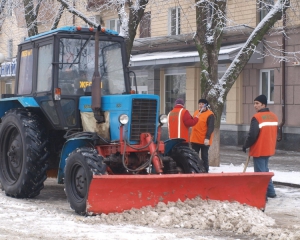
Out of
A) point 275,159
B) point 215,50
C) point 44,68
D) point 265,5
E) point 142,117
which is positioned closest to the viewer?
point 142,117

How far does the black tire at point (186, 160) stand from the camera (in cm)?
898

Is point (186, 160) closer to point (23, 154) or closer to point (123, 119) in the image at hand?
point (123, 119)

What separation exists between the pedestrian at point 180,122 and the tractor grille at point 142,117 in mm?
2449

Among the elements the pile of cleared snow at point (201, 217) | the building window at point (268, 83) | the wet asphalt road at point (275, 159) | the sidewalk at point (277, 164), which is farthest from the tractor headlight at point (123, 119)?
the building window at point (268, 83)

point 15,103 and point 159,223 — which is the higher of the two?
point 15,103

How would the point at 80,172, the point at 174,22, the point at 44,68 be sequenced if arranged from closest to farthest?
the point at 80,172, the point at 44,68, the point at 174,22

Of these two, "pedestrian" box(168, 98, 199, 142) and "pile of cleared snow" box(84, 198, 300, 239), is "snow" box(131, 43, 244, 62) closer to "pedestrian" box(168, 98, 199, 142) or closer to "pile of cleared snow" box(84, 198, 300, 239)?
"pedestrian" box(168, 98, 199, 142)

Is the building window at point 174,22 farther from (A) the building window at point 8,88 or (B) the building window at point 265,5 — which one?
(A) the building window at point 8,88

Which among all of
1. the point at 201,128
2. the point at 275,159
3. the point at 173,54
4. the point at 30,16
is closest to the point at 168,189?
the point at 201,128

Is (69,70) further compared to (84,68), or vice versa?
(84,68)

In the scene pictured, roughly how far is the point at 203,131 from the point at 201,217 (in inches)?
168

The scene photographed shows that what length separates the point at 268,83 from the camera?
70.2 feet

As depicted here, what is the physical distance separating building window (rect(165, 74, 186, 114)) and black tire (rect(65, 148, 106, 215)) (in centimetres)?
1665

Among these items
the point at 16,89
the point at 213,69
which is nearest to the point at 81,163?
the point at 16,89
